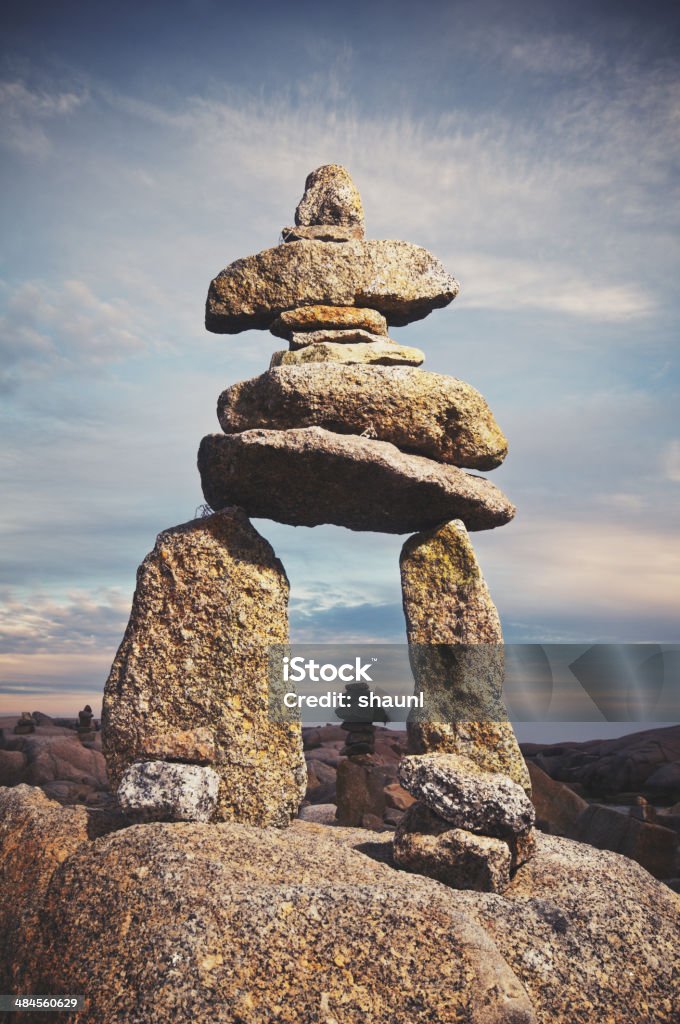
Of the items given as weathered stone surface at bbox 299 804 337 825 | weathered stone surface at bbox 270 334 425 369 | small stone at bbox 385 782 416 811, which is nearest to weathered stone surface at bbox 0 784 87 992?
weathered stone surface at bbox 299 804 337 825

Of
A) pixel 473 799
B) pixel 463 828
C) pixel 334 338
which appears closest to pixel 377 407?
pixel 334 338

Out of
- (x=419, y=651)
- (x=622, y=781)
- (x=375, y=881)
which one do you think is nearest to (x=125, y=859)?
(x=375, y=881)

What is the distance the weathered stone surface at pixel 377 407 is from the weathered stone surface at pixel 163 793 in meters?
4.26

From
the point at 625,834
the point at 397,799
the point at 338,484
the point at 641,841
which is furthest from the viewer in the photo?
the point at 397,799

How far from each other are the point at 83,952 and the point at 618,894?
5.25 metres

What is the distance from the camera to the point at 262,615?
393 inches

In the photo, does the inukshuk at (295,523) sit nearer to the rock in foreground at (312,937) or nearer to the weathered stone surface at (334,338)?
the weathered stone surface at (334,338)

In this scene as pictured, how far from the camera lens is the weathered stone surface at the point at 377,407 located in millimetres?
10312

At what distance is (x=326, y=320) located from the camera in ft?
37.6

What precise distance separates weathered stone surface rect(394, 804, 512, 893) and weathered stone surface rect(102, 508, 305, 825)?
6.47ft

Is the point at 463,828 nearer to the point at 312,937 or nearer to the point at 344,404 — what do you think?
the point at 312,937

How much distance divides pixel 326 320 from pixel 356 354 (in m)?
0.85

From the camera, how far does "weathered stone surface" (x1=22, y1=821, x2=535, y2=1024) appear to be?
20.0 ft

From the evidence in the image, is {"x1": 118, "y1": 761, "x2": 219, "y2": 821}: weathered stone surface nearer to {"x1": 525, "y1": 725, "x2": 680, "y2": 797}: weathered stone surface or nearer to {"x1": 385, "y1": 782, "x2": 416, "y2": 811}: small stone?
{"x1": 385, "y1": 782, "x2": 416, "y2": 811}: small stone
